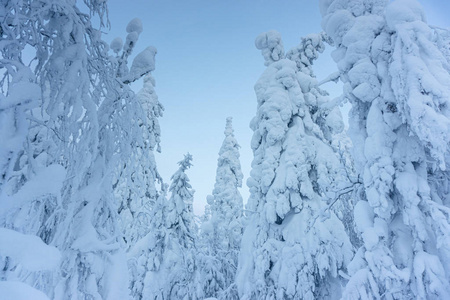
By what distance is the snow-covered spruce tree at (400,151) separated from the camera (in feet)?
14.9

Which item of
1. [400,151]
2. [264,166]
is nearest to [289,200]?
[264,166]

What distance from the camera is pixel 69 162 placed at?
6.56 ft

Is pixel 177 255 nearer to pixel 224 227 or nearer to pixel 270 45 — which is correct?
pixel 224 227

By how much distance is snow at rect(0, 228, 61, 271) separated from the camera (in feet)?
3.62

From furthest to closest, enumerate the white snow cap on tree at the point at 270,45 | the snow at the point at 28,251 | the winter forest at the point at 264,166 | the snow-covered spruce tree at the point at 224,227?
1. the snow-covered spruce tree at the point at 224,227
2. the white snow cap on tree at the point at 270,45
3. the winter forest at the point at 264,166
4. the snow at the point at 28,251

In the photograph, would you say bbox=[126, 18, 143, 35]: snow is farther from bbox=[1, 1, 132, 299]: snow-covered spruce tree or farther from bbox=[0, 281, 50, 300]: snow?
bbox=[0, 281, 50, 300]: snow

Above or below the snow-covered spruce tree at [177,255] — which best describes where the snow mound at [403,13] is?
above

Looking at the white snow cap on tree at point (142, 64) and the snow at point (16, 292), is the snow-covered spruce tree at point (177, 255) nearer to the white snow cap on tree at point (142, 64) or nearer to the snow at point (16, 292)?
the white snow cap on tree at point (142, 64)

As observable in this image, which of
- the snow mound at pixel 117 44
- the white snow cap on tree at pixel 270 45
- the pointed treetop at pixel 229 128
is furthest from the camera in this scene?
the pointed treetop at pixel 229 128

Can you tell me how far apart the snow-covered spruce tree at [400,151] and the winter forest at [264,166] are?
3 centimetres

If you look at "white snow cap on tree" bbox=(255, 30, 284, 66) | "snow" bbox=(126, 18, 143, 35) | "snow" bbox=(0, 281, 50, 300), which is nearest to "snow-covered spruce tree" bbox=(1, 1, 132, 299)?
"snow" bbox=(0, 281, 50, 300)

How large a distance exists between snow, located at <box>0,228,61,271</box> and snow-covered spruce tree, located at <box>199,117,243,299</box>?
12.4 metres

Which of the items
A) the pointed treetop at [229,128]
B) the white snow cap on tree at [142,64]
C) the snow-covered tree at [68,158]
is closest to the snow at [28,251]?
the snow-covered tree at [68,158]

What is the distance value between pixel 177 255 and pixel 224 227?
9453 mm
